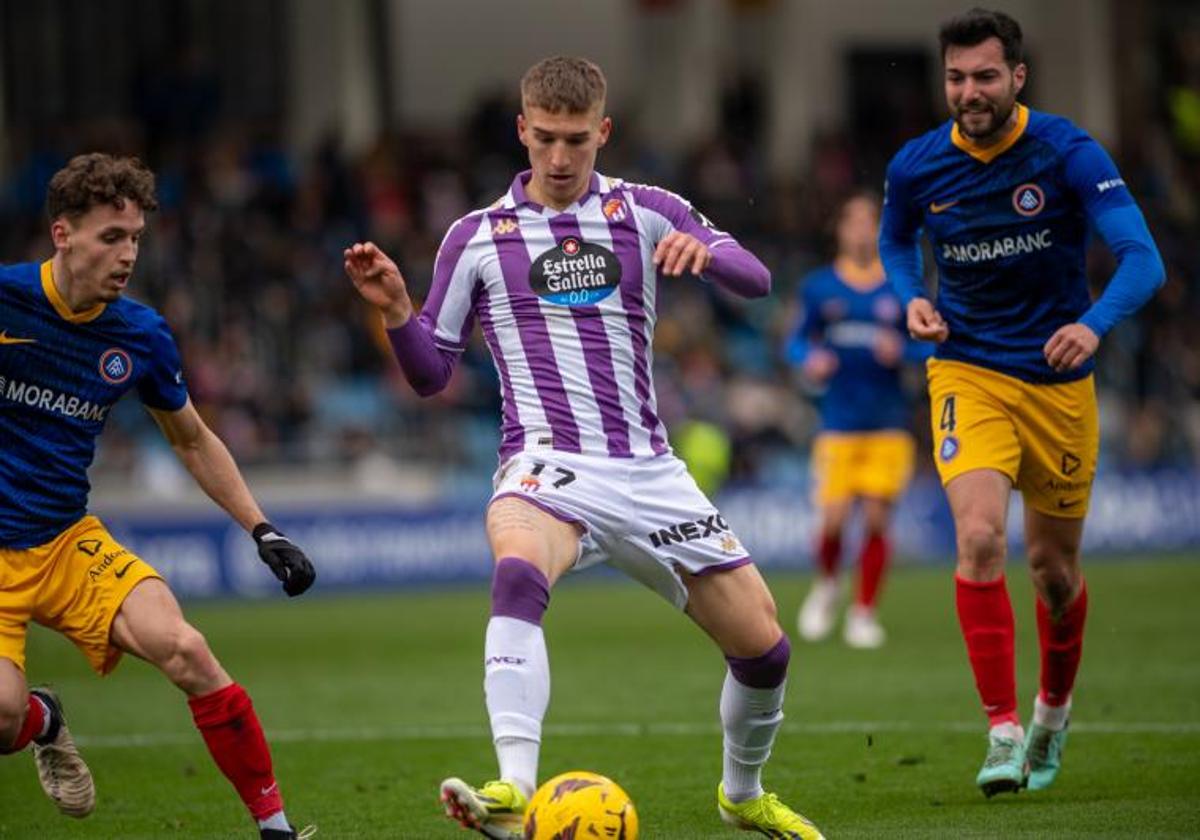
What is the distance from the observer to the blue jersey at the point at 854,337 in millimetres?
14484

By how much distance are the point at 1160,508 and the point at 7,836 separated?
53.6 feet

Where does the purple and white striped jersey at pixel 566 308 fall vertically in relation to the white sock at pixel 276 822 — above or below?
above

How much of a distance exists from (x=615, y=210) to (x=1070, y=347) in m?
1.70

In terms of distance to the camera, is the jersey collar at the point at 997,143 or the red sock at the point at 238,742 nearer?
the red sock at the point at 238,742

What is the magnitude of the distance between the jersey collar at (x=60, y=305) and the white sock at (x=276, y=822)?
5.64 ft

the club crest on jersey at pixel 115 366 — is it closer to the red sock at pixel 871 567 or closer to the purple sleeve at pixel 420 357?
the purple sleeve at pixel 420 357

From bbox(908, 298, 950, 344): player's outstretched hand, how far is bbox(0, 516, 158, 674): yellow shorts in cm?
298

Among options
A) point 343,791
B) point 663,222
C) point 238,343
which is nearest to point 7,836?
point 343,791

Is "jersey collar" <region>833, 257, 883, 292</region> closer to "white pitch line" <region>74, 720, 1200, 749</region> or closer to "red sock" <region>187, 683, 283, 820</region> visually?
"white pitch line" <region>74, 720, 1200, 749</region>

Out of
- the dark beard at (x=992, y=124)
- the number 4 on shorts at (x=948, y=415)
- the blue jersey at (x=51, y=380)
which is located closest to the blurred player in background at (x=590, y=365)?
the blue jersey at (x=51, y=380)

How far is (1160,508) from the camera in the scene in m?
22.0

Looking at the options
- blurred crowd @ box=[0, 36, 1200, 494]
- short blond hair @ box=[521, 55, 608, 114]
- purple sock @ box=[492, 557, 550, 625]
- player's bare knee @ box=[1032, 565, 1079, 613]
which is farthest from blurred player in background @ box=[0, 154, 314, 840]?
blurred crowd @ box=[0, 36, 1200, 494]

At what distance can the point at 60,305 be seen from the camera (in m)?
6.86

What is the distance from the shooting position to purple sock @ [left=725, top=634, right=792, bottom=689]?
684cm
